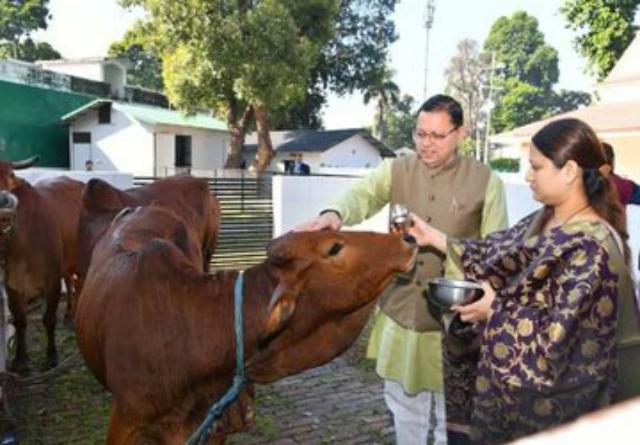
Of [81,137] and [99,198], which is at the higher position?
[81,137]

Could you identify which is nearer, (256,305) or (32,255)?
(256,305)

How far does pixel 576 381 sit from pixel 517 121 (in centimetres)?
6450

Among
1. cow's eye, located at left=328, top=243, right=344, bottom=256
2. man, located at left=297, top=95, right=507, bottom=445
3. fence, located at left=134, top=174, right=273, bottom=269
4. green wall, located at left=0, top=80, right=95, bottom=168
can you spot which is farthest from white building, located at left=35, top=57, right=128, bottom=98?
cow's eye, located at left=328, top=243, right=344, bottom=256

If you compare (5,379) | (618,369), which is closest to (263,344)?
(618,369)

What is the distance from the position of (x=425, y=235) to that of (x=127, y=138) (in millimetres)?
25633

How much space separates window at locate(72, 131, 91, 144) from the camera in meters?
25.8

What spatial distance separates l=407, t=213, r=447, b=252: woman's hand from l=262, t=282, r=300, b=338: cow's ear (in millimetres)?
796

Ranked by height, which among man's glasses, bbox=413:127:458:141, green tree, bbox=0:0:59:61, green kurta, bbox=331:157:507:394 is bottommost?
green kurta, bbox=331:157:507:394

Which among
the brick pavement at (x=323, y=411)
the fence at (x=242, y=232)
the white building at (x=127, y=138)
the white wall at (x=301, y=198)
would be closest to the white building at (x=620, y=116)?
the white wall at (x=301, y=198)

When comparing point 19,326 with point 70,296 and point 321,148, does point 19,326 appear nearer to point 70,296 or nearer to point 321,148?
point 70,296

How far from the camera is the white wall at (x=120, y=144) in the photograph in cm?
2628

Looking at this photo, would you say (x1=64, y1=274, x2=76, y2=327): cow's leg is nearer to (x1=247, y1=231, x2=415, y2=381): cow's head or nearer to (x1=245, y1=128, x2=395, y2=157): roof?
(x1=247, y1=231, x2=415, y2=381): cow's head

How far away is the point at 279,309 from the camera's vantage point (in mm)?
2018

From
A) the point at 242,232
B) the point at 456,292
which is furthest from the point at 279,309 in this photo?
the point at 242,232
